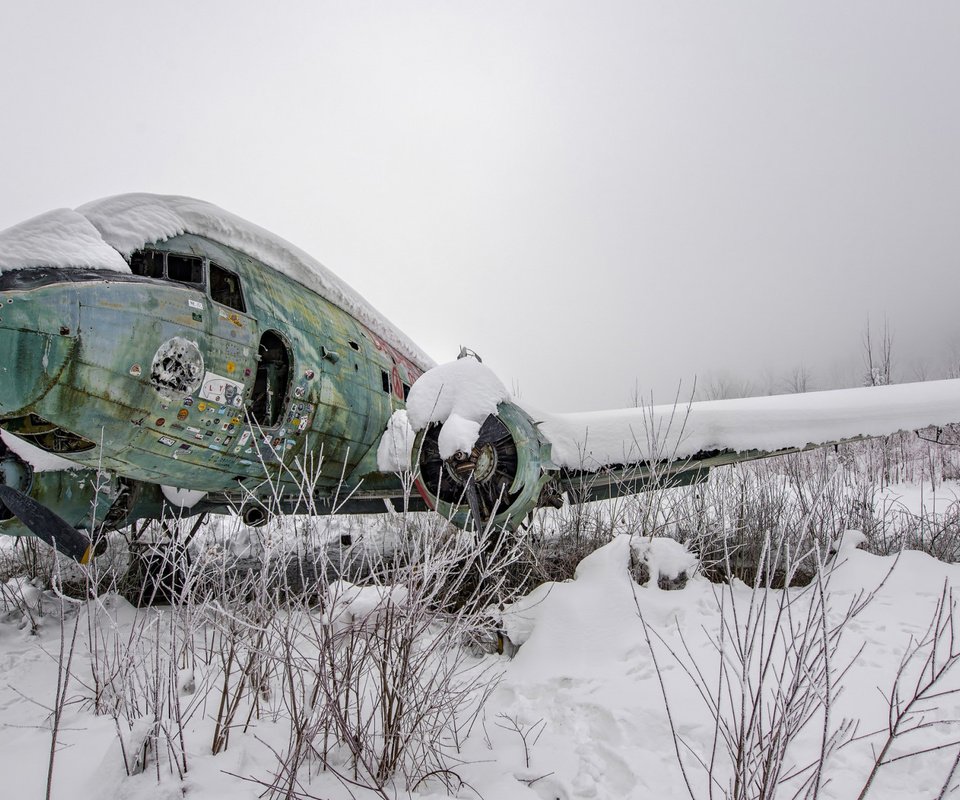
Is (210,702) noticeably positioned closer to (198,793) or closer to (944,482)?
(198,793)

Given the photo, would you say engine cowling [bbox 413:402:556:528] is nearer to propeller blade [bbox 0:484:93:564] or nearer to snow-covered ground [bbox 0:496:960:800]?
snow-covered ground [bbox 0:496:960:800]

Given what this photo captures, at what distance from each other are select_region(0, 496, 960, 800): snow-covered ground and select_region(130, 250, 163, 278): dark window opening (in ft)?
8.90

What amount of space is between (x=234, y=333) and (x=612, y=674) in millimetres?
4059

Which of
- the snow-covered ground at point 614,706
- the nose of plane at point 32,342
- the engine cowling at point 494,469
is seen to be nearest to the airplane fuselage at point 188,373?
the nose of plane at point 32,342

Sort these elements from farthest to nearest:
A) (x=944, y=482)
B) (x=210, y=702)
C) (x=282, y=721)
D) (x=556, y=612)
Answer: (x=944, y=482) < (x=556, y=612) < (x=210, y=702) < (x=282, y=721)

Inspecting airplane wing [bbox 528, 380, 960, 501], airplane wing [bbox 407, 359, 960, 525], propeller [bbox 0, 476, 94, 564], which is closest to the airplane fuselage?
propeller [bbox 0, 476, 94, 564]

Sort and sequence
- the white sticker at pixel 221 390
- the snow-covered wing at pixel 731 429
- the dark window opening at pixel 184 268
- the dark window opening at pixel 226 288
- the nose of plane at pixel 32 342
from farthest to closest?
the snow-covered wing at pixel 731 429 → the dark window opening at pixel 226 288 → the dark window opening at pixel 184 268 → the white sticker at pixel 221 390 → the nose of plane at pixel 32 342

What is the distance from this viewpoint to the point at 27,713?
3.69 meters

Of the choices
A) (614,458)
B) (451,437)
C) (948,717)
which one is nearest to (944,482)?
(614,458)

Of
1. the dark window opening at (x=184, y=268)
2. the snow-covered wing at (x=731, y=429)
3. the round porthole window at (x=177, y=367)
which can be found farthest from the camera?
the snow-covered wing at (x=731, y=429)

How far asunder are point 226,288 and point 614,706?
482cm

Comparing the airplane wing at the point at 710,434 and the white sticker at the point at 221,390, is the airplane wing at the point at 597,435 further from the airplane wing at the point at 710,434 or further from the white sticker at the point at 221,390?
the white sticker at the point at 221,390

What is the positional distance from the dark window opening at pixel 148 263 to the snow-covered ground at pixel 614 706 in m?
2.71

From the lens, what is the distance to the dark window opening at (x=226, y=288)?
4.83 m
